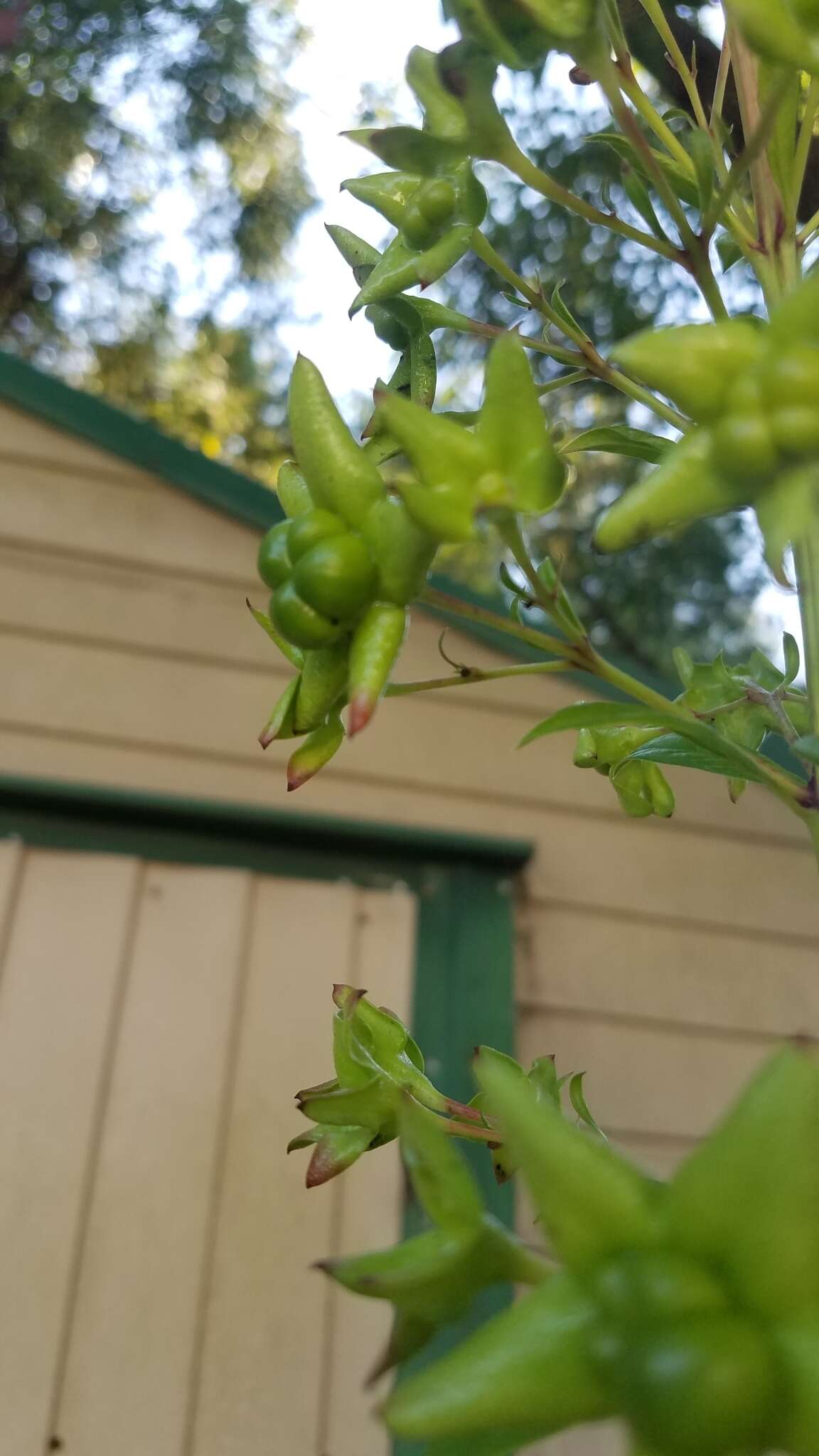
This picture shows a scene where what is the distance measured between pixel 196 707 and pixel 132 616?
0.54 ft

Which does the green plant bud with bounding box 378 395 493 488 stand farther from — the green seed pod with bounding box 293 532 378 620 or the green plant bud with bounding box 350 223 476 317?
the green plant bud with bounding box 350 223 476 317

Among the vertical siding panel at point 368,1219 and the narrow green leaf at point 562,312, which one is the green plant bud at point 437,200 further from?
the vertical siding panel at point 368,1219

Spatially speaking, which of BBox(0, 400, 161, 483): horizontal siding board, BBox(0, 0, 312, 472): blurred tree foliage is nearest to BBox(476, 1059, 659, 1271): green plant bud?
BBox(0, 400, 161, 483): horizontal siding board

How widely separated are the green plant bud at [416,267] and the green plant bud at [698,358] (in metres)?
0.18

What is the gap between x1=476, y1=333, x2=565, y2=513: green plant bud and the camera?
312 mm

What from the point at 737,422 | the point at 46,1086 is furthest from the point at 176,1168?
the point at 737,422

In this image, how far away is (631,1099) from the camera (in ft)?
4.12

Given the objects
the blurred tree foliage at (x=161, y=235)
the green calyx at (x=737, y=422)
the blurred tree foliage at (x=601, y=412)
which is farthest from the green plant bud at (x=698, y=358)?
the blurred tree foliage at (x=161, y=235)

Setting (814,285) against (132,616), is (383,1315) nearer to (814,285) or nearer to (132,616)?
(132,616)

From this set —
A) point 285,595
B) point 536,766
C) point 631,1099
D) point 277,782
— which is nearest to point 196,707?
point 277,782

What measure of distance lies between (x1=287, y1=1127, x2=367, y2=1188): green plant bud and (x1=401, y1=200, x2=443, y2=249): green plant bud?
1.23ft

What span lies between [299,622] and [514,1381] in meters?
0.23

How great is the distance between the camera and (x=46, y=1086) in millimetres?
1135

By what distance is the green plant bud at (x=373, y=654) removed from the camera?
32 centimetres
